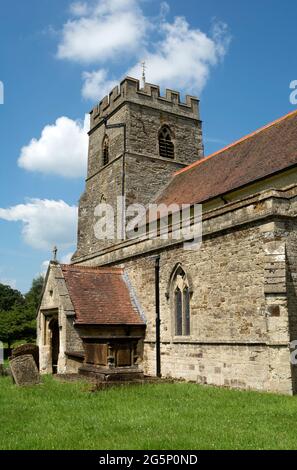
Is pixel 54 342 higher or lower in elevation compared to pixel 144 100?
lower

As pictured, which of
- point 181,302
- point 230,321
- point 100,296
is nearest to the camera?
point 230,321

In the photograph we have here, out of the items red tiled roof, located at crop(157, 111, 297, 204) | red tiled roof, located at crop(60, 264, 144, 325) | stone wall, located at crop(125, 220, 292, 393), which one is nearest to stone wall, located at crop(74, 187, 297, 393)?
stone wall, located at crop(125, 220, 292, 393)

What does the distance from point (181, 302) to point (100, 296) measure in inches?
136

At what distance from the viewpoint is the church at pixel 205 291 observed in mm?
11609

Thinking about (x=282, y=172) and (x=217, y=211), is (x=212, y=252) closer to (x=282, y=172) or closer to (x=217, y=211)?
(x=217, y=211)

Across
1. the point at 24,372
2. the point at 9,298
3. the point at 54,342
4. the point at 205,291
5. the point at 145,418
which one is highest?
the point at 9,298

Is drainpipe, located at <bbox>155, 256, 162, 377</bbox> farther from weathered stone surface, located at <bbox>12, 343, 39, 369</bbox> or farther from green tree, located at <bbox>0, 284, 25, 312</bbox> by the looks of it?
green tree, located at <bbox>0, 284, 25, 312</bbox>

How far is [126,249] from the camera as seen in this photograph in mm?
18266

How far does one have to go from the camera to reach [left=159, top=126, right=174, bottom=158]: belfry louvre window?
90.6ft

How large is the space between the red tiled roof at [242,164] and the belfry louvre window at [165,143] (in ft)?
11.6

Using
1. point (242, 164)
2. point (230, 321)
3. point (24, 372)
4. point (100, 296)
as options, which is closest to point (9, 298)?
point (100, 296)

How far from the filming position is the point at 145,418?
840 cm

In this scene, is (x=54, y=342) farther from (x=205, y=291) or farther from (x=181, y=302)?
(x=205, y=291)

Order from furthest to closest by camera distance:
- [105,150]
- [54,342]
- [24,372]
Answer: [105,150]
[54,342]
[24,372]
